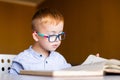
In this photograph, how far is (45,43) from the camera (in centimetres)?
106

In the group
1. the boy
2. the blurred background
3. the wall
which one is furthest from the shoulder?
the wall

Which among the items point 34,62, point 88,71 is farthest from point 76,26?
point 88,71

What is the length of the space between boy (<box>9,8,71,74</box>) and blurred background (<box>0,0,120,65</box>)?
1.29 meters

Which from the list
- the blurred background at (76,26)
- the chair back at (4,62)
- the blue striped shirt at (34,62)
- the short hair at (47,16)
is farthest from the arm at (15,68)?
the blurred background at (76,26)

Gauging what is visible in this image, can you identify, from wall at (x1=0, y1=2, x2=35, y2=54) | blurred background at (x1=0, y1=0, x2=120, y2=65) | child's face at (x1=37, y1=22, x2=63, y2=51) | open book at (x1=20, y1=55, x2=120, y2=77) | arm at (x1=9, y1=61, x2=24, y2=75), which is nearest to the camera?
open book at (x1=20, y1=55, x2=120, y2=77)

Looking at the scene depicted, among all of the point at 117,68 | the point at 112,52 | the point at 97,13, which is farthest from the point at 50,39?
the point at 97,13

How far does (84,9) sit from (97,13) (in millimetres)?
295

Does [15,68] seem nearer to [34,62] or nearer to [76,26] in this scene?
[34,62]

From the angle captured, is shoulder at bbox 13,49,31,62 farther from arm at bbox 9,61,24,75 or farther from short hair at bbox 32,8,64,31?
short hair at bbox 32,8,64,31

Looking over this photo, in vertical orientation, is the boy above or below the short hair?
below

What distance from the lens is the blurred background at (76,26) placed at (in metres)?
3.17

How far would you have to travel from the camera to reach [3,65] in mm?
1064

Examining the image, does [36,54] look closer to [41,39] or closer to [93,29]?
[41,39]

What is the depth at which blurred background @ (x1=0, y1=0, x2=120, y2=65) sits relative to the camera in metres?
3.17
